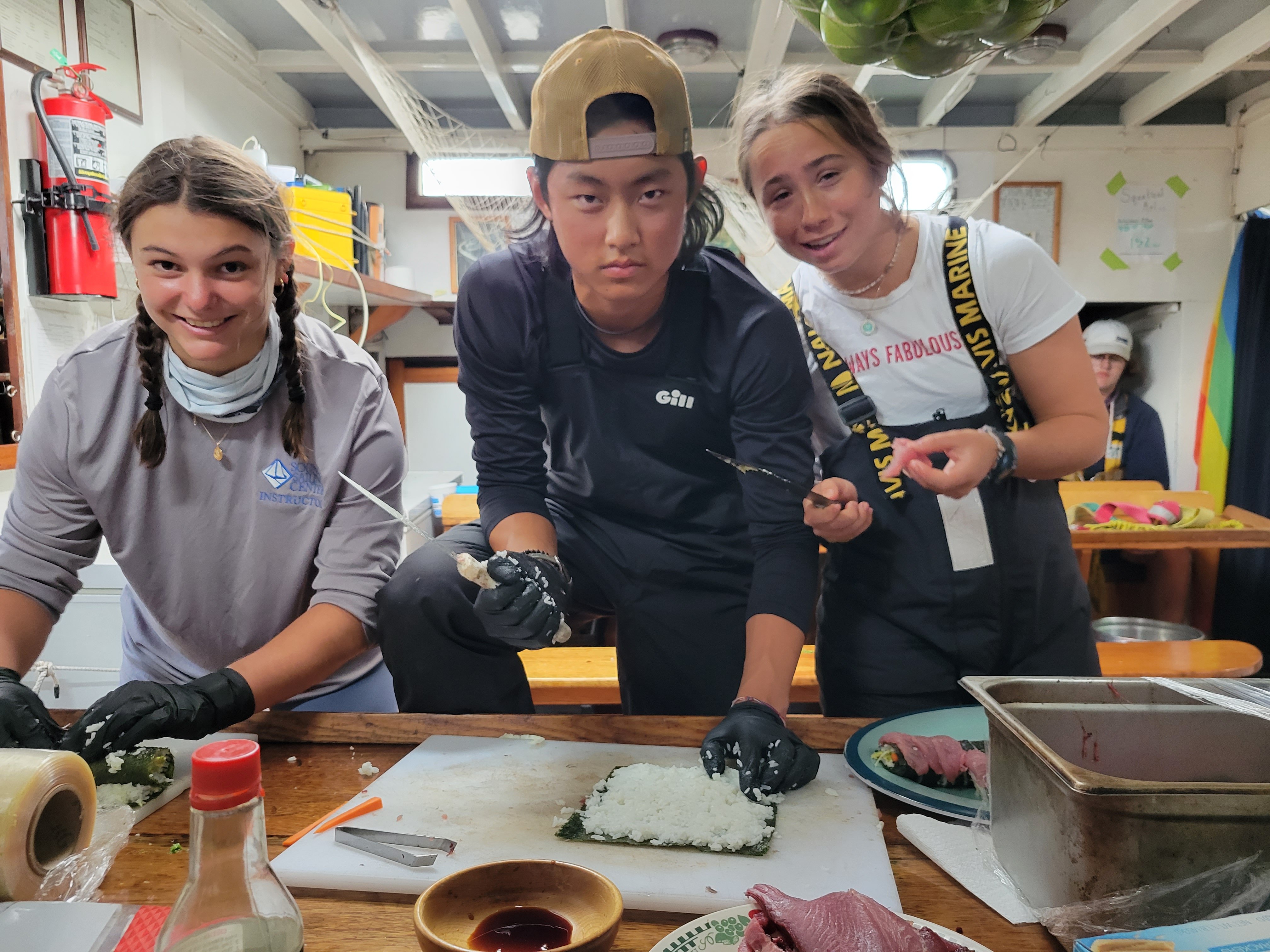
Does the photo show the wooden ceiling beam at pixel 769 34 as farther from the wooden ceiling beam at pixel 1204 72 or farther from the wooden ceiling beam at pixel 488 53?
the wooden ceiling beam at pixel 1204 72

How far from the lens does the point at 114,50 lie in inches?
112

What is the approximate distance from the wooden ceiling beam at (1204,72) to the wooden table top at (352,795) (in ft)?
12.6

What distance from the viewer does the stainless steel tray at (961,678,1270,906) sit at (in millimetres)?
702

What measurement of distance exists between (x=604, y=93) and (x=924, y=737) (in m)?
1.10

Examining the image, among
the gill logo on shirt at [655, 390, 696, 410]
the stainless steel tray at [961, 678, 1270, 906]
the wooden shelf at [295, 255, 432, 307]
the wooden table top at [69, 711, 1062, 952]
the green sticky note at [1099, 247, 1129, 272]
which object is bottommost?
the wooden table top at [69, 711, 1062, 952]

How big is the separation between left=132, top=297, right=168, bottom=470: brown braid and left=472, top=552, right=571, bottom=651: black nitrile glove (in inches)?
27.7

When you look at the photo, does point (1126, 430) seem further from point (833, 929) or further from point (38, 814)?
point (38, 814)

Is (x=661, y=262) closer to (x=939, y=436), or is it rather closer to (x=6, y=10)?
(x=939, y=436)

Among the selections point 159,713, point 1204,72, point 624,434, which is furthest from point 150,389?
point 1204,72

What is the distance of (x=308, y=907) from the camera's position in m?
0.90

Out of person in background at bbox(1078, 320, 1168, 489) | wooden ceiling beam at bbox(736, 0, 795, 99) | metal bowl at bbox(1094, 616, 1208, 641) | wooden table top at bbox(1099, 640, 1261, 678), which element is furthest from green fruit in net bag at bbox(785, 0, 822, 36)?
person in background at bbox(1078, 320, 1168, 489)

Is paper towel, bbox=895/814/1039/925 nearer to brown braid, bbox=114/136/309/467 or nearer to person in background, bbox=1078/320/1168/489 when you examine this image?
brown braid, bbox=114/136/309/467

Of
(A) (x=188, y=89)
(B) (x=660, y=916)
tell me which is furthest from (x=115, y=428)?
(A) (x=188, y=89)

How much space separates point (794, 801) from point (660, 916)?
0.29 m
